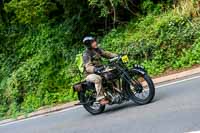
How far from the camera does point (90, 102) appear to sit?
38.3ft

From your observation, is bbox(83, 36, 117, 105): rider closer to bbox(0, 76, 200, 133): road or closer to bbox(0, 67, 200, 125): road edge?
bbox(0, 76, 200, 133): road

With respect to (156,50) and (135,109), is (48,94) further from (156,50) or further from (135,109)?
(135,109)

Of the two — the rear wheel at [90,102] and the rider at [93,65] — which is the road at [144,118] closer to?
the rear wheel at [90,102]

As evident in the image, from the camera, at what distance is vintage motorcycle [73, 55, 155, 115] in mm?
10680

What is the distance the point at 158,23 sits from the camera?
1638cm

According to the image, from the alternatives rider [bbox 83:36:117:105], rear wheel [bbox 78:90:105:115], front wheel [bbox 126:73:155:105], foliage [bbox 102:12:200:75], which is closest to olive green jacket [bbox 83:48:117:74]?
rider [bbox 83:36:117:105]

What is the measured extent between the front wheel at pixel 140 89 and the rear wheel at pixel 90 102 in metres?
0.95

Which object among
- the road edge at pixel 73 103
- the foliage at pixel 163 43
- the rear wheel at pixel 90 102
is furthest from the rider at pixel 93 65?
the foliage at pixel 163 43

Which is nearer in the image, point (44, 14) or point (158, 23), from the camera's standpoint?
point (158, 23)

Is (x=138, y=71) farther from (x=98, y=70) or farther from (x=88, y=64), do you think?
(x=88, y=64)

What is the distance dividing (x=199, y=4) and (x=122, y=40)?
2873 millimetres

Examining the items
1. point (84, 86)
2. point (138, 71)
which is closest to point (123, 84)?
point (138, 71)

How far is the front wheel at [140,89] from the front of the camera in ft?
34.8

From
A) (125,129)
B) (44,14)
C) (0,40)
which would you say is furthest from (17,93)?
(125,129)
